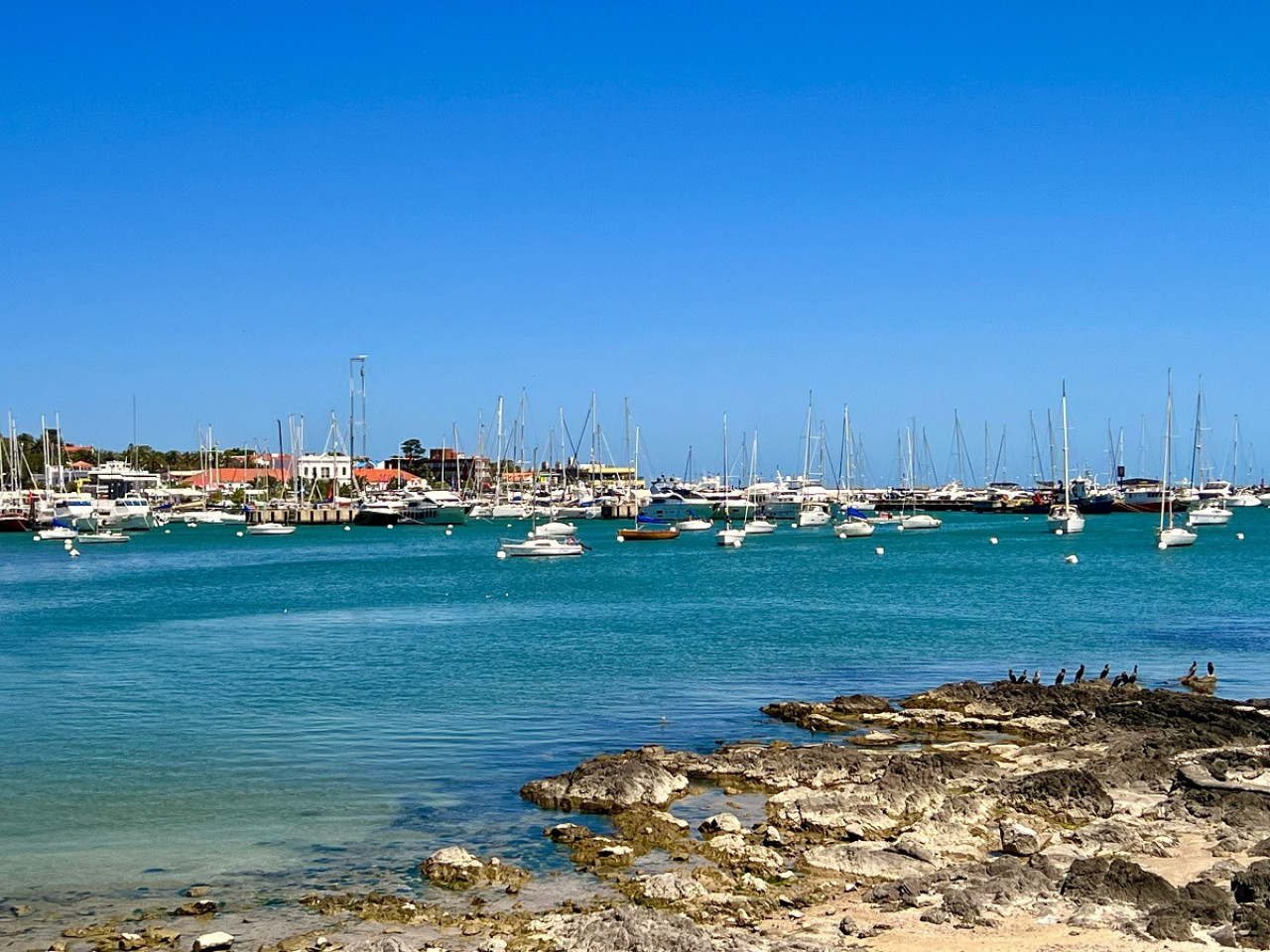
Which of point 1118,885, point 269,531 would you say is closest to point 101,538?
point 269,531

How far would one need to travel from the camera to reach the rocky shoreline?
14039mm

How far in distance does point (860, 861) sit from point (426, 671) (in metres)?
21.3

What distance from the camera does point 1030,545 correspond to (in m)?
97.4

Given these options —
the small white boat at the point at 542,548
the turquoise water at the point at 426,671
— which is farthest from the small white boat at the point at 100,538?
the small white boat at the point at 542,548

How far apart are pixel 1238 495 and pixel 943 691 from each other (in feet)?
569

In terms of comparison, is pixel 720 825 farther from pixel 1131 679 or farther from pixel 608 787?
pixel 1131 679

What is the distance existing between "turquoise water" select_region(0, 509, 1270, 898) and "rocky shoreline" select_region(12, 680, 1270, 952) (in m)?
1.42

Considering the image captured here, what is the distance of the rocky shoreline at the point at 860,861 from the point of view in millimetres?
14039

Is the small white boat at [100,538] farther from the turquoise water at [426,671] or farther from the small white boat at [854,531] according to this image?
the small white boat at [854,531]

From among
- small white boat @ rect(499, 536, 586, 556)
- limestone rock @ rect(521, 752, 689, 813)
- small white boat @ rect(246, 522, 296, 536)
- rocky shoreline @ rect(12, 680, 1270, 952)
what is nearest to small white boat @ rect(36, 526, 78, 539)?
small white boat @ rect(246, 522, 296, 536)

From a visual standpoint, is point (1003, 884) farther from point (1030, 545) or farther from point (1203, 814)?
point (1030, 545)

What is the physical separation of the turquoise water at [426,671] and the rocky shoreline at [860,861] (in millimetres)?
1424

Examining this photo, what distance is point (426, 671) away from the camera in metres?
35.8

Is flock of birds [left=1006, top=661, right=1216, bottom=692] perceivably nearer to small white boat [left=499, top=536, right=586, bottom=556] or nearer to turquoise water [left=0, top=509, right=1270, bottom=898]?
turquoise water [left=0, top=509, right=1270, bottom=898]
